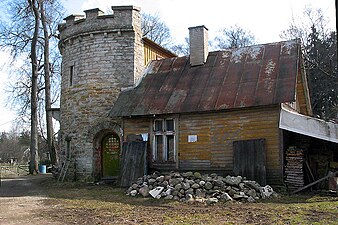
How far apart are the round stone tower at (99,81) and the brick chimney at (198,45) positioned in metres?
2.73

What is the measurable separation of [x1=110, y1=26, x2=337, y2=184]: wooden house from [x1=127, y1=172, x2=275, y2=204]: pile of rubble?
1143 mm

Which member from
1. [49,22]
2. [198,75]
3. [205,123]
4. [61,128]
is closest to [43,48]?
[49,22]

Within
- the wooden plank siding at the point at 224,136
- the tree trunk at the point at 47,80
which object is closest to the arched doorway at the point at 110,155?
the wooden plank siding at the point at 224,136

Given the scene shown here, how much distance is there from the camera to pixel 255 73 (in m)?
15.1

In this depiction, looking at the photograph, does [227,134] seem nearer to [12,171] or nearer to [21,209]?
[21,209]

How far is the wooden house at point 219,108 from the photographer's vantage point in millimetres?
13531

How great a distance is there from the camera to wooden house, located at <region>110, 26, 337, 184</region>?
1353 cm

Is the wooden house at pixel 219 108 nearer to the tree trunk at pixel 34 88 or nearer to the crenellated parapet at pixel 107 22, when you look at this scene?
the crenellated parapet at pixel 107 22

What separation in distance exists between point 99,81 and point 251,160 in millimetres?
8426

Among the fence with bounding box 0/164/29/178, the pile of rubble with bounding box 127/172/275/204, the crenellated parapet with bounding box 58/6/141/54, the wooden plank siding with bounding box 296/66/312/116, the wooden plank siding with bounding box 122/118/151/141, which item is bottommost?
the fence with bounding box 0/164/29/178

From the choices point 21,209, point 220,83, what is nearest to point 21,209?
point 21,209

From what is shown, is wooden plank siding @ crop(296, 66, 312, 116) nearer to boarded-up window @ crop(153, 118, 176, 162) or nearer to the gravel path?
boarded-up window @ crop(153, 118, 176, 162)

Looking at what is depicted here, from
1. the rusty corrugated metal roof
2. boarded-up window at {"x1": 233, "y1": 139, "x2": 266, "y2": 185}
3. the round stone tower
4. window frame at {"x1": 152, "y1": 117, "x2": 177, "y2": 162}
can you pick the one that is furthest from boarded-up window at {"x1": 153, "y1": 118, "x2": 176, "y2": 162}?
boarded-up window at {"x1": 233, "y1": 139, "x2": 266, "y2": 185}

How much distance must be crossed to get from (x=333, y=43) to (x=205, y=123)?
58.7 feet
